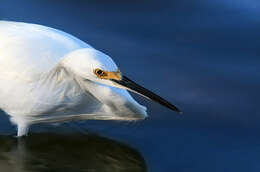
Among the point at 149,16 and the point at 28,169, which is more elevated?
the point at 149,16

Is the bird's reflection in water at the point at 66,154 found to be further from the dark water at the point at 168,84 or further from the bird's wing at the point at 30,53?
the bird's wing at the point at 30,53

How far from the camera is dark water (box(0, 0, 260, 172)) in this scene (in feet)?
16.5

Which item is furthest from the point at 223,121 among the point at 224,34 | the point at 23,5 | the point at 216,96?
the point at 23,5

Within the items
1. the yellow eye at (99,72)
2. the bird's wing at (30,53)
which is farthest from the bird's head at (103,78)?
the bird's wing at (30,53)

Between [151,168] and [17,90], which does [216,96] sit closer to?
[151,168]

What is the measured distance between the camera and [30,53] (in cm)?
483

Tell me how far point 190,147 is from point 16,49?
1.43 metres

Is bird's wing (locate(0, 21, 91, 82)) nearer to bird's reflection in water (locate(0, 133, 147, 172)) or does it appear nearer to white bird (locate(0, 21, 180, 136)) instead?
white bird (locate(0, 21, 180, 136))

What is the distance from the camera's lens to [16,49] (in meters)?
4.84

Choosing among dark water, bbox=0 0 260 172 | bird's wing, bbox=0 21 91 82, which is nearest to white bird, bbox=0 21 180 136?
bird's wing, bbox=0 21 91 82

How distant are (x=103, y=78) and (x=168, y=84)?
4.71 feet

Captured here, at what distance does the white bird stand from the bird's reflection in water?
0.22m

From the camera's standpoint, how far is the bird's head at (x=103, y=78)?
14.7ft

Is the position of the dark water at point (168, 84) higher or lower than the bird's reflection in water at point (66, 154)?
higher
